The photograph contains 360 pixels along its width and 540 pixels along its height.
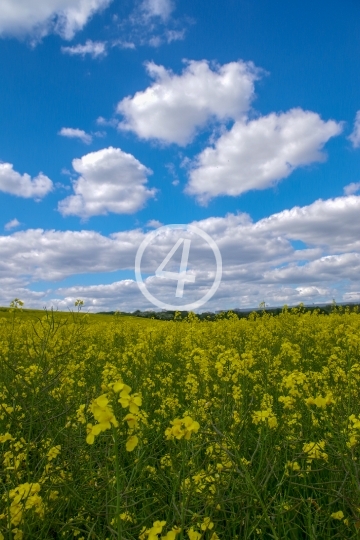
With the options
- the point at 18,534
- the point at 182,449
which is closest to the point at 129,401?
the point at 182,449

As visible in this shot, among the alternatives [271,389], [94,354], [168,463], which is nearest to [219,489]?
[168,463]

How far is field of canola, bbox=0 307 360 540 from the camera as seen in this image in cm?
201

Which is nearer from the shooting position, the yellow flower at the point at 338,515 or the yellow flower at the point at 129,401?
the yellow flower at the point at 129,401

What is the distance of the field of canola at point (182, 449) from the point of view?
2006 mm

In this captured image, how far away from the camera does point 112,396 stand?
1690mm

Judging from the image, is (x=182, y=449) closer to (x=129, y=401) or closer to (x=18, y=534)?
(x=18, y=534)

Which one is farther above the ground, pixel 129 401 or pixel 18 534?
pixel 129 401

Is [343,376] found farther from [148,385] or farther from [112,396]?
[112,396]

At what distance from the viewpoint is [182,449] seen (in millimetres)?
2242

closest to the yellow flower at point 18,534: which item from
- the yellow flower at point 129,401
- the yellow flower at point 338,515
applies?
the yellow flower at point 129,401

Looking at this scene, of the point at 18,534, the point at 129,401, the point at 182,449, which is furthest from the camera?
the point at 182,449

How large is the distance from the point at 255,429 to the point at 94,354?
425 centimetres

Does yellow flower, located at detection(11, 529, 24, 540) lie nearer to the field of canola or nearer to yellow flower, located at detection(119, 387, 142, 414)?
the field of canola

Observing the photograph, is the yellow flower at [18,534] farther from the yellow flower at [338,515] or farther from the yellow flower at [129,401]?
the yellow flower at [338,515]
